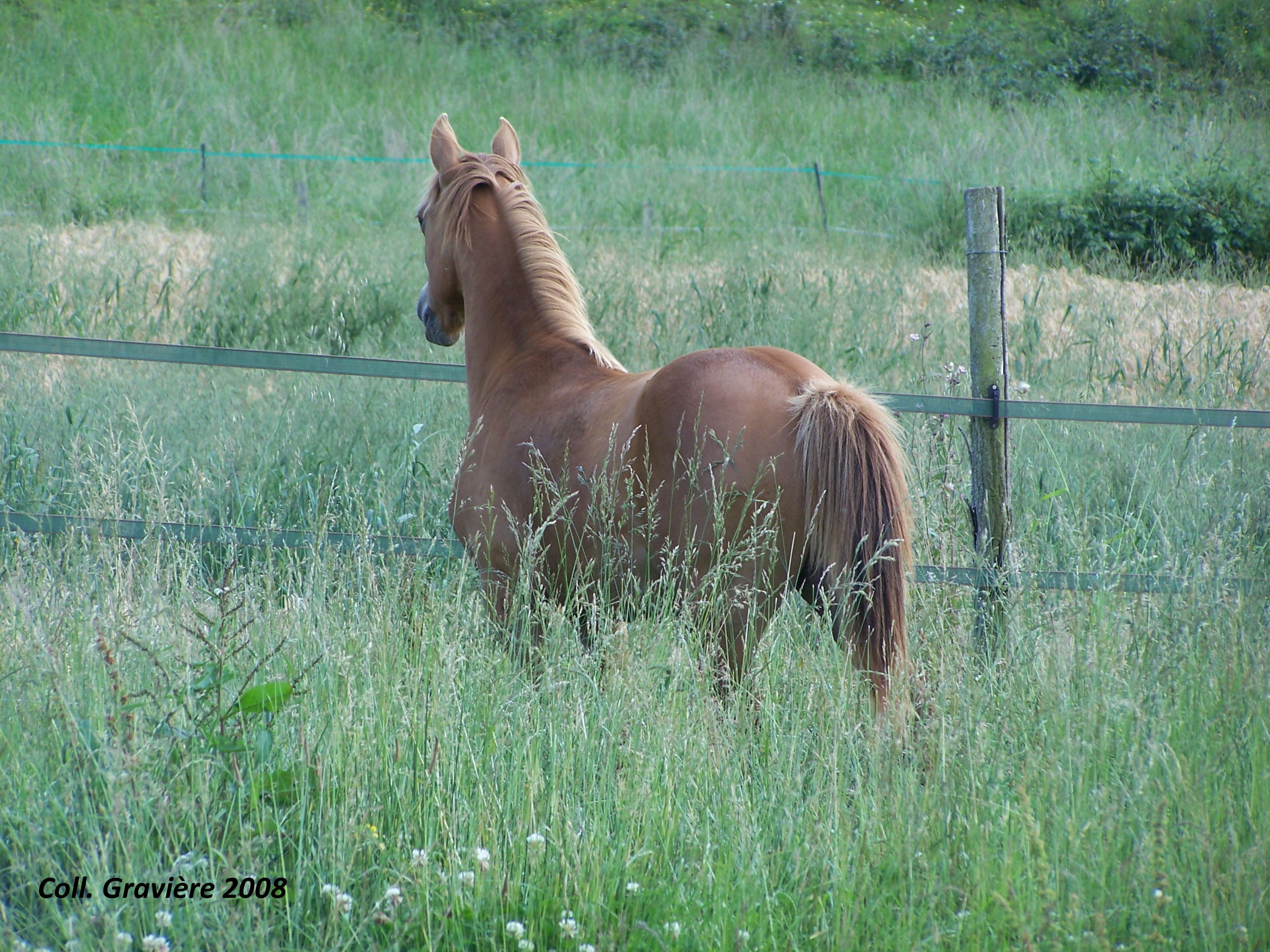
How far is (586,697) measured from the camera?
97.8 inches

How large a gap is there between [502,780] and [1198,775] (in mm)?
1477

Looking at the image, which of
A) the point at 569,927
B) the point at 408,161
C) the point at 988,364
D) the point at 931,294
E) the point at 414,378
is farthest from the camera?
the point at 408,161

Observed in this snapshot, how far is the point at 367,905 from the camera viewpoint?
71.2 inches

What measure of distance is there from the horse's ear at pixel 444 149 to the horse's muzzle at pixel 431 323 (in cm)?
48

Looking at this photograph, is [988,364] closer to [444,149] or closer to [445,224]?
[445,224]

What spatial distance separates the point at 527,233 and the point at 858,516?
1750 millimetres

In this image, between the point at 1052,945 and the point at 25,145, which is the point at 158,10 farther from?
the point at 1052,945

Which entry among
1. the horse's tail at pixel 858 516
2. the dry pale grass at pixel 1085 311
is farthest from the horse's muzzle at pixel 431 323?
the dry pale grass at pixel 1085 311

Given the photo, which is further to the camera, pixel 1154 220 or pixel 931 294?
pixel 1154 220

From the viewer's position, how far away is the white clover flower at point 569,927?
1700 millimetres

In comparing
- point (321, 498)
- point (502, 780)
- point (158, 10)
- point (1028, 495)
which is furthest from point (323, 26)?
point (502, 780)

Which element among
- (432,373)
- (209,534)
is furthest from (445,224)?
(209,534)

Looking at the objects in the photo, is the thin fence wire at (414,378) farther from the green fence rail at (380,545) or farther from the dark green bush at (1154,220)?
the dark green bush at (1154,220)

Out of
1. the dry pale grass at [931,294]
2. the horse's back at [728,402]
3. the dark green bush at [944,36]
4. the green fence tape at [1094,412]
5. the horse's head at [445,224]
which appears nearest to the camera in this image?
the horse's back at [728,402]
